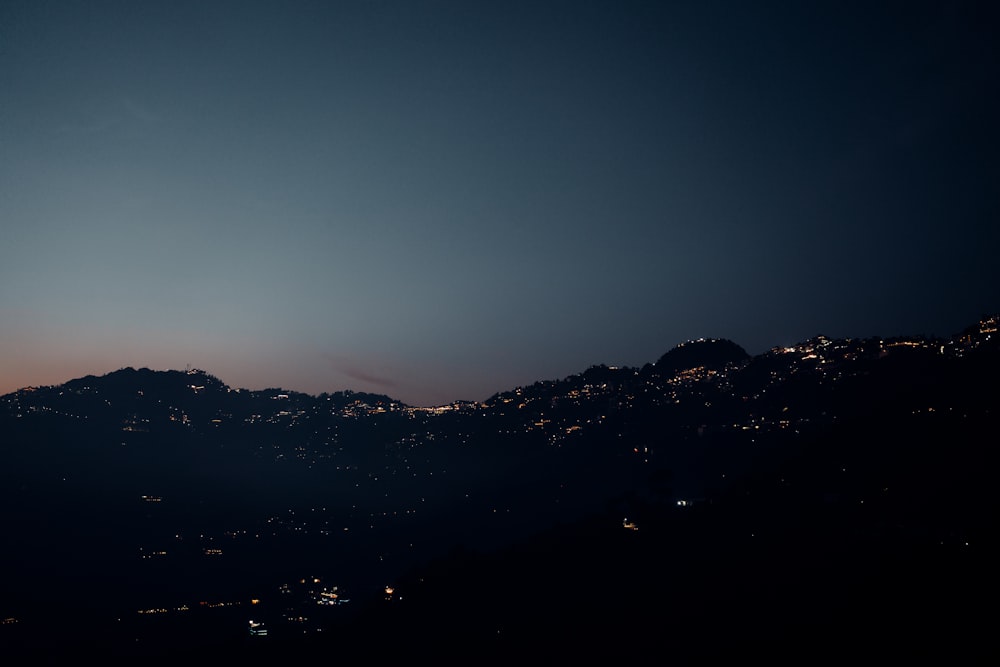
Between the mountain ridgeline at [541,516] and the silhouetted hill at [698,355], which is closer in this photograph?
the mountain ridgeline at [541,516]

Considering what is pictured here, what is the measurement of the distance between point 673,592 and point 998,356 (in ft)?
205

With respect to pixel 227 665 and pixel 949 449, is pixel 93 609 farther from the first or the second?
pixel 949 449

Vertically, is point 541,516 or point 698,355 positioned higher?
point 698,355

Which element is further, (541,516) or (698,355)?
(698,355)

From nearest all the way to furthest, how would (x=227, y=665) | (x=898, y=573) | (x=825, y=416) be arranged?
1. (x=898, y=573)
2. (x=227, y=665)
3. (x=825, y=416)

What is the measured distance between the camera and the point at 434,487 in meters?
112

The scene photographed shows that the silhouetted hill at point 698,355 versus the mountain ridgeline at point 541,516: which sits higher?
the silhouetted hill at point 698,355

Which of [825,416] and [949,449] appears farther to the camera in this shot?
[825,416]

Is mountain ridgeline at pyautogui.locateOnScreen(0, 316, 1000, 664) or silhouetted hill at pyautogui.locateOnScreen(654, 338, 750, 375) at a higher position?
silhouetted hill at pyautogui.locateOnScreen(654, 338, 750, 375)

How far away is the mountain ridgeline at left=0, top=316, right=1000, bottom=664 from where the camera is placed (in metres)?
26.2

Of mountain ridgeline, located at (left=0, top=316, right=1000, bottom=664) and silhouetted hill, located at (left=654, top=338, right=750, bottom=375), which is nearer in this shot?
mountain ridgeline, located at (left=0, top=316, right=1000, bottom=664)

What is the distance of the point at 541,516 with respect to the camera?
78000mm

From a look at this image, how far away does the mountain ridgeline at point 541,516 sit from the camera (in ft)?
86.1

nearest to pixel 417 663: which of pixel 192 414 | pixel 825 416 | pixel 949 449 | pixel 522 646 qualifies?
pixel 522 646
